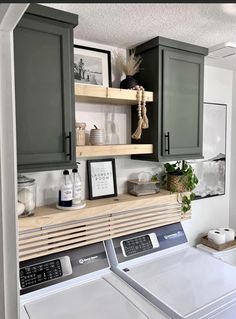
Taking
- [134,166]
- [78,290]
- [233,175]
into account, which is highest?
[134,166]

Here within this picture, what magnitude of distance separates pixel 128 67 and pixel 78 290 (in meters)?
1.50

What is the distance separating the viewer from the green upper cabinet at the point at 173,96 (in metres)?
1.84

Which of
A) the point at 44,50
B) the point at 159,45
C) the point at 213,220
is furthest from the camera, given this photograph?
the point at 213,220

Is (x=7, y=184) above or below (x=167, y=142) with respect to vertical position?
below

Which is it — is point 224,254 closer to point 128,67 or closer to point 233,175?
point 233,175

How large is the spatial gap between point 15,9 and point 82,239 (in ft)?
4.35

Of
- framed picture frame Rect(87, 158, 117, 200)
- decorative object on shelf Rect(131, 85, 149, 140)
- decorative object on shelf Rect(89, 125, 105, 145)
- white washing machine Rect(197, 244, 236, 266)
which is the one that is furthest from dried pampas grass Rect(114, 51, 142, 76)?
white washing machine Rect(197, 244, 236, 266)

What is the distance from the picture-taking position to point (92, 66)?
6.03 feet

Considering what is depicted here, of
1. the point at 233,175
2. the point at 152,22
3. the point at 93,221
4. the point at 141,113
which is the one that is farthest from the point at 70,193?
the point at 233,175

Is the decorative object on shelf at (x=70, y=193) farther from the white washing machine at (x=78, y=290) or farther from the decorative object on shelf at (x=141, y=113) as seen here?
the decorative object on shelf at (x=141, y=113)

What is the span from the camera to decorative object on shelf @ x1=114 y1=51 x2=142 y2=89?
1843mm

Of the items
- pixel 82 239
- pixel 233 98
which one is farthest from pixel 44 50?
pixel 233 98

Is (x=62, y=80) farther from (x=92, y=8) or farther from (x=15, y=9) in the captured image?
(x=15, y=9)

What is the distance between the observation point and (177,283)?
64.2 inches
